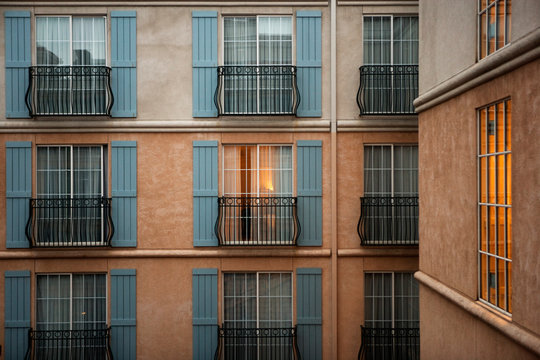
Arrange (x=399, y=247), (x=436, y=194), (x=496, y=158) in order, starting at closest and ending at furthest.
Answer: (x=496, y=158)
(x=436, y=194)
(x=399, y=247)

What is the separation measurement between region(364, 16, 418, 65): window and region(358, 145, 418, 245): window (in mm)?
2146

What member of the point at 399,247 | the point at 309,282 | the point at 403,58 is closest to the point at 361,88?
the point at 403,58

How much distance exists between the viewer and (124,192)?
36.6 feet

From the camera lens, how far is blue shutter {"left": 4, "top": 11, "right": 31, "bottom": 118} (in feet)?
36.7

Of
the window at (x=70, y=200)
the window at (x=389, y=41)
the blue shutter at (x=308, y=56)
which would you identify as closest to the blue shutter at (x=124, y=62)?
the window at (x=70, y=200)

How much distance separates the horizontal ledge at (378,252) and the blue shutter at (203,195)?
3202 millimetres

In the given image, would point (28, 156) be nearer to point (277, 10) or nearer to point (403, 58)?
point (277, 10)

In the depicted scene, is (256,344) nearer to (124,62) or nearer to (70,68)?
(124,62)

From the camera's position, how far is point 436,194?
8086mm

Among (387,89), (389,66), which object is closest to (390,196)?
(387,89)

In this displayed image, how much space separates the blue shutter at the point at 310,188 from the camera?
1116cm

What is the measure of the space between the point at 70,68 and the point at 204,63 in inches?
129

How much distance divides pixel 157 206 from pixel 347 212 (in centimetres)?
461

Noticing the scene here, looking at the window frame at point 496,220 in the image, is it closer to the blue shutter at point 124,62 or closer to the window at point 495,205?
the window at point 495,205
